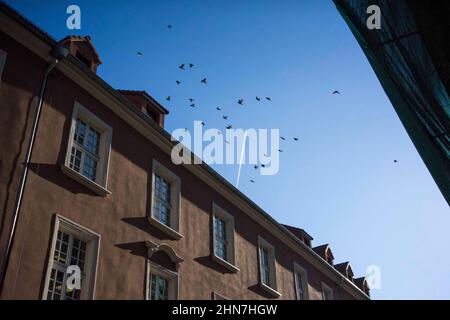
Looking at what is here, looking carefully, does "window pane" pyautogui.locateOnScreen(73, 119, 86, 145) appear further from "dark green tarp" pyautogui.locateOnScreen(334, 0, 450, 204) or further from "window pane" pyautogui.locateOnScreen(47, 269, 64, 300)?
"dark green tarp" pyautogui.locateOnScreen(334, 0, 450, 204)

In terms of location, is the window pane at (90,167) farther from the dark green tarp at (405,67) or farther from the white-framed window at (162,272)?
the dark green tarp at (405,67)

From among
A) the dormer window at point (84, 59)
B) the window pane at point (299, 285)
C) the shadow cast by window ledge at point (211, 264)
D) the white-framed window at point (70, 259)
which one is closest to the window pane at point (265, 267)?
the window pane at point (299, 285)

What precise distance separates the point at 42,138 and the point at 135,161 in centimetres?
391

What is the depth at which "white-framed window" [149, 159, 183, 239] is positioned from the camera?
17.4m

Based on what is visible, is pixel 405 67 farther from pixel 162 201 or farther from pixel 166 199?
pixel 166 199

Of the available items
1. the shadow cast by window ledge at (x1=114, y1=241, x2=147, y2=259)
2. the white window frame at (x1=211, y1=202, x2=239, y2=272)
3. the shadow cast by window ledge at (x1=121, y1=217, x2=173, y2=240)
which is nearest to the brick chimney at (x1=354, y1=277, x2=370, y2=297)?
the white window frame at (x1=211, y1=202, x2=239, y2=272)

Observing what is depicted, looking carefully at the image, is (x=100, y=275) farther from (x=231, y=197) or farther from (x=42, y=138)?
(x=231, y=197)

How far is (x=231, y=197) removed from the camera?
22000mm

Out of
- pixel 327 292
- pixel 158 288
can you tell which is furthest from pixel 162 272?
pixel 327 292

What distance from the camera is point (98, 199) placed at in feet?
48.9

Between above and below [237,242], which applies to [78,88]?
above

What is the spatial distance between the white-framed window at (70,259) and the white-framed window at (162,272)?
2.25 metres
